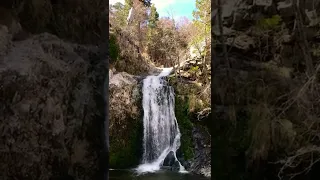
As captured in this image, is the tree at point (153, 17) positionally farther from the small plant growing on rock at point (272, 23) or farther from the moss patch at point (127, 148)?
the small plant growing on rock at point (272, 23)

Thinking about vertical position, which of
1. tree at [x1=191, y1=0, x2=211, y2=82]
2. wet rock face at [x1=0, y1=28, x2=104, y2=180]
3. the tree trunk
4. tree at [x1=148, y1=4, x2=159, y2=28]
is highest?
tree at [x1=148, y1=4, x2=159, y2=28]

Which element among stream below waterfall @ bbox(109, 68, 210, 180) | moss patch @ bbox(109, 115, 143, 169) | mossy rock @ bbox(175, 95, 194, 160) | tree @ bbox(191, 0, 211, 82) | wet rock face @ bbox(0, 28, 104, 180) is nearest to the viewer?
wet rock face @ bbox(0, 28, 104, 180)

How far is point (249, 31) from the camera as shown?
7.69ft

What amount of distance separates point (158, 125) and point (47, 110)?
6.06 meters

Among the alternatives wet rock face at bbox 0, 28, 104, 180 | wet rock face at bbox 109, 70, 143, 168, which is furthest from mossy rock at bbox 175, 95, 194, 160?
wet rock face at bbox 0, 28, 104, 180

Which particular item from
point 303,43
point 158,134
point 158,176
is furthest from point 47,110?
point 158,134

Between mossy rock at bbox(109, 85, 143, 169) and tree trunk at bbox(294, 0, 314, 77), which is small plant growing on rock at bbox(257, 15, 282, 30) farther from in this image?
mossy rock at bbox(109, 85, 143, 169)

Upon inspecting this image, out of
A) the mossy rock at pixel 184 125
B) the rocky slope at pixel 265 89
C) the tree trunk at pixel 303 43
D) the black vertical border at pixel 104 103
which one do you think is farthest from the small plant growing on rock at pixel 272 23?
the mossy rock at pixel 184 125

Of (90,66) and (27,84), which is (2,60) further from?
(90,66)

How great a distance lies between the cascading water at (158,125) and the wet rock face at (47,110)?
17.4ft

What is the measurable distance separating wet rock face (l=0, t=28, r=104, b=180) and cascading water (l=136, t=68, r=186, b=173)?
5298 mm

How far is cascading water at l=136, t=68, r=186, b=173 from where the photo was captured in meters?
7.73

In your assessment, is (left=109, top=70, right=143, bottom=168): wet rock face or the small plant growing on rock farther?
(left=109, top=70, right=143, bottom=168): wet rock face

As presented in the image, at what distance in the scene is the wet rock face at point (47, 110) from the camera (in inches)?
73.2
